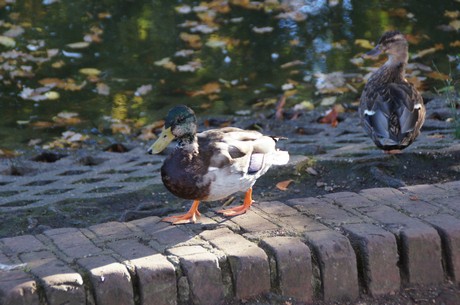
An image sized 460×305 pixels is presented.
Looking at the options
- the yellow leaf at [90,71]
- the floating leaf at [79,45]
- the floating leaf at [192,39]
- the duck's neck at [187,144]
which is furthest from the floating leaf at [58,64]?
Result: the duck's neck at [187,144]

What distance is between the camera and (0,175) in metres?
5.43

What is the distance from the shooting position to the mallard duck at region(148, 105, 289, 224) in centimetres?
375

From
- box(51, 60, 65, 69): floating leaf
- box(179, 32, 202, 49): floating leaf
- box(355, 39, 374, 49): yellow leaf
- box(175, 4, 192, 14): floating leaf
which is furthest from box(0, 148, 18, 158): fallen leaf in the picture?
box(175, 4, 192, 14): floating leaf

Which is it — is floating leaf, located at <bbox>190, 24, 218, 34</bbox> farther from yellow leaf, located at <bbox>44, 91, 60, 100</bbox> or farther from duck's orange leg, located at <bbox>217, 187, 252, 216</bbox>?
duck's orange leg, located at <bbox>217, 187, 252, 216</bbox>

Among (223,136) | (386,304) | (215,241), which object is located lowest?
(386,304)

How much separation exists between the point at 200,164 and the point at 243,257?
639 millimetres

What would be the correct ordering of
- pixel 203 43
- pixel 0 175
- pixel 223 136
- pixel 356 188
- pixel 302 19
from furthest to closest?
pixel 302 19, pixel 203 43, pixel 0 175, pixel 356 188, pixel 223 136

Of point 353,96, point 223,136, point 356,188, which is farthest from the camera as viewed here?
point 353,96

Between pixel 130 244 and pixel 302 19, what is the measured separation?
629 centimetres

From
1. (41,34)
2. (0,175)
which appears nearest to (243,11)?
(41,34)

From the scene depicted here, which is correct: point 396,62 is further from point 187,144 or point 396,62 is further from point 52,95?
point 52,95

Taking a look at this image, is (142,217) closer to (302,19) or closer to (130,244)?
(130,244)

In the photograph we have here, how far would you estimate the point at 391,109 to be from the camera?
17.2 feet

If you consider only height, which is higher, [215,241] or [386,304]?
[215,241]
